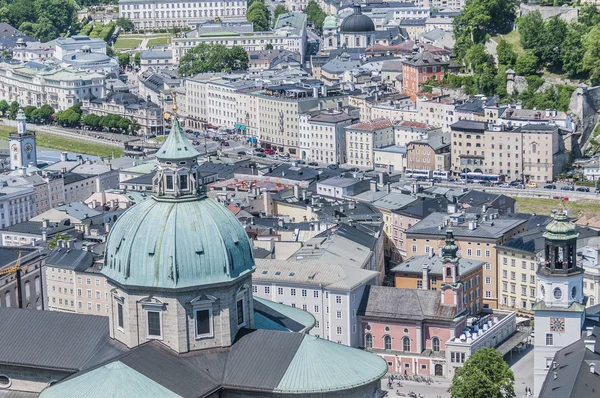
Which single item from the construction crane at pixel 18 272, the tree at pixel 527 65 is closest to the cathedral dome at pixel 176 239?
the construction crane at pixel 18 272

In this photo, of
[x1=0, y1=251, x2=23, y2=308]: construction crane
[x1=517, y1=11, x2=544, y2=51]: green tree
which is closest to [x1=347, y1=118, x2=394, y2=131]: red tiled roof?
[x1=517, y1=11, x2=544, y2=51]: green tree

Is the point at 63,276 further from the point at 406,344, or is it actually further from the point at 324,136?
the point at 324,136

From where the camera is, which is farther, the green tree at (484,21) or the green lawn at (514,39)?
the green tree at (484,21)

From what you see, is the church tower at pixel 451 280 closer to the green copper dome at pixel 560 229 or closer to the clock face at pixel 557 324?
the clock face at pixel 557 324

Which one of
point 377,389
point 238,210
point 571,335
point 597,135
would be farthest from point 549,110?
point 377,389

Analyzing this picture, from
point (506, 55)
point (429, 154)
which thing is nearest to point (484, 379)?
point (429, 154)
